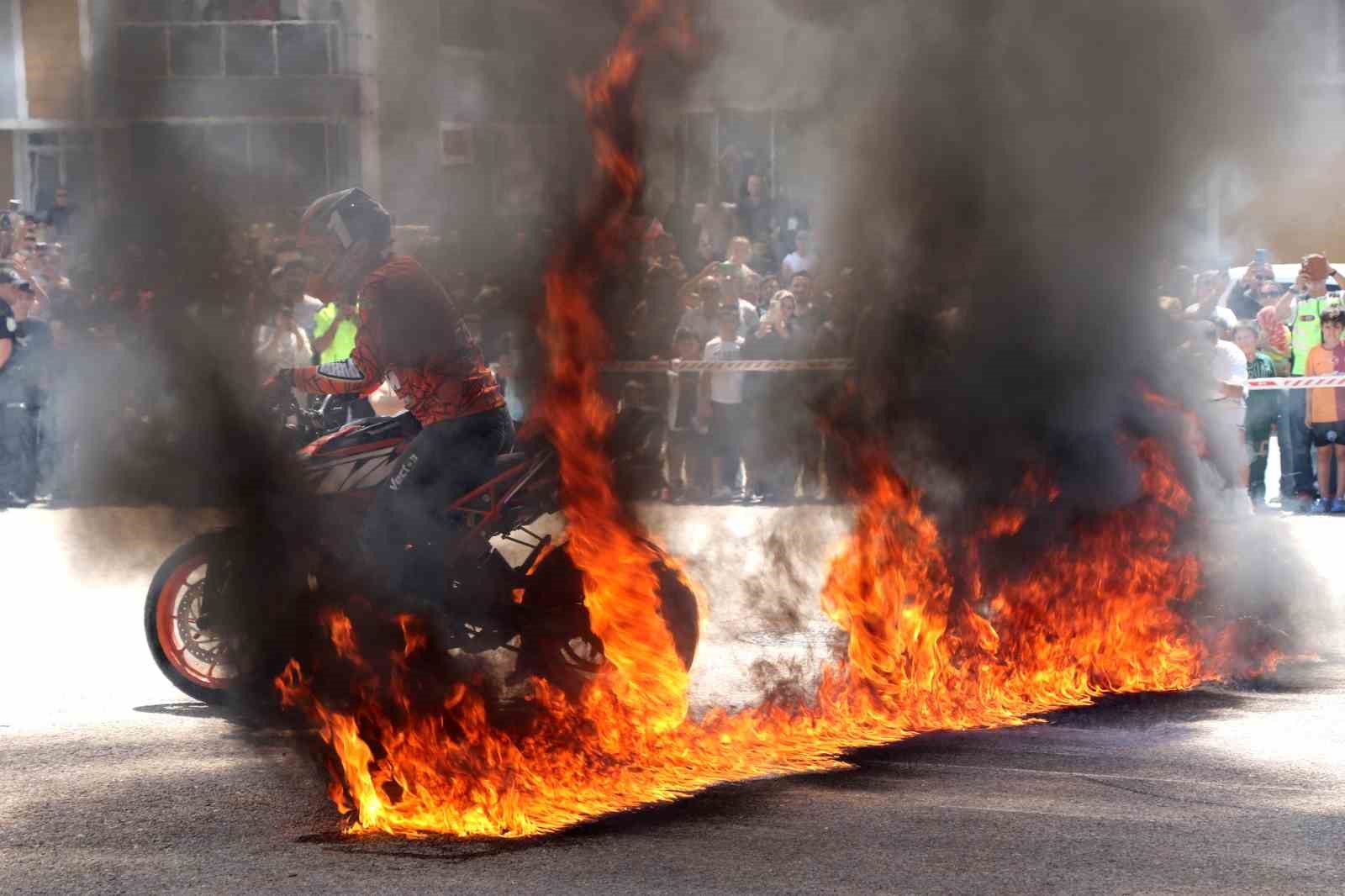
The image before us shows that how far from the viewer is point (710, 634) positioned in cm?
788

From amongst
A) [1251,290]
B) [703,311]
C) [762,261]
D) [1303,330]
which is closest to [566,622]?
[762,261]

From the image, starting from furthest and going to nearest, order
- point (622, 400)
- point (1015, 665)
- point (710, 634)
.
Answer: point (710, 634) → point (622, 400) → point (1015, 665)

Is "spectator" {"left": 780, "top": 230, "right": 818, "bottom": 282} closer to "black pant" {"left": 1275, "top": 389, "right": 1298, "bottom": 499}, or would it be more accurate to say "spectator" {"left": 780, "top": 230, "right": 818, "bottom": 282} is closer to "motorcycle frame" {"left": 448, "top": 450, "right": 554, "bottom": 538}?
"motorcycle frame" {"left": 448, "top": 450, "right": 554, "bottom": 538}

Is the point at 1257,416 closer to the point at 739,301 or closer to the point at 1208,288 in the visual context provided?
the point at 1208,288

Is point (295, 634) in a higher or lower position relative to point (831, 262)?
lower

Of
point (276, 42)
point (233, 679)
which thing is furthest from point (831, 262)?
point (233, 679)

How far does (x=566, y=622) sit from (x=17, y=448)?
8.54m

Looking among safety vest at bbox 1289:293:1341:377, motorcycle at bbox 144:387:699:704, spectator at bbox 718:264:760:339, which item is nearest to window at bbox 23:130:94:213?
motorcycle at bbox 144:387:699:704

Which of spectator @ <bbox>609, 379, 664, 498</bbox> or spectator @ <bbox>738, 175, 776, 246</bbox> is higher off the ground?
spectator @ <bbox>738, 175, 776, 246</bbox>

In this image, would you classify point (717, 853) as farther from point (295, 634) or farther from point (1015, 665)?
point (1015, 665)

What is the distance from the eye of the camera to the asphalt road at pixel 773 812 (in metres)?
4.52

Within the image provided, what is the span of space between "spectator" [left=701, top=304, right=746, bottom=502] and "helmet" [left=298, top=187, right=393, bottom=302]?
244 inches

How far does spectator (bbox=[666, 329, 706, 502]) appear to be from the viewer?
37.6 feet

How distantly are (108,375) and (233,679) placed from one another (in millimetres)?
1927
